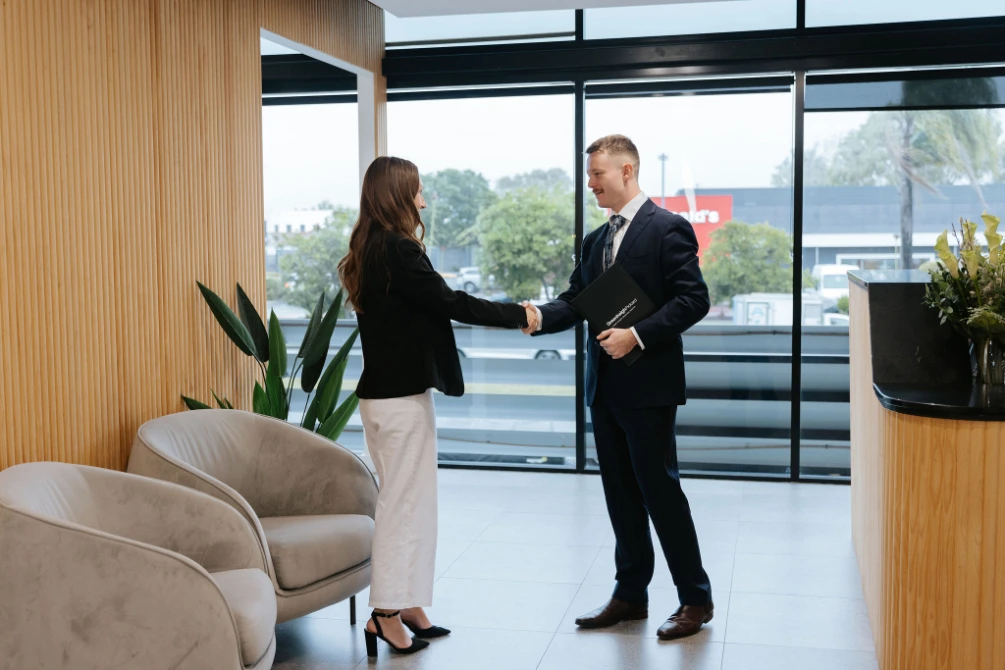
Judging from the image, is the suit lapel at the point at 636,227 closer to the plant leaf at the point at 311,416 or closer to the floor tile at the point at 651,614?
the floor tile at the point at 651,614

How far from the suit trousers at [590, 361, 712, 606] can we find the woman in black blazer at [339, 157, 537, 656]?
0.63 metres

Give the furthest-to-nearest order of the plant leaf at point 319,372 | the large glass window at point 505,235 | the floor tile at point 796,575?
1. the large glass window at point 505,235
2. the plant leaf at point 319,372
3. the floor tile at point 796,575

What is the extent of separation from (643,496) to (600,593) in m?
0.60

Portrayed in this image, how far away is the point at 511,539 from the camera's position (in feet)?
16.1

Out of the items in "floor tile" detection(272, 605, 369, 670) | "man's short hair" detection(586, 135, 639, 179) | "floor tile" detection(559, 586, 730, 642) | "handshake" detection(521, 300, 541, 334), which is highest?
"man's short hair" detection(586, 135, 639, 179)

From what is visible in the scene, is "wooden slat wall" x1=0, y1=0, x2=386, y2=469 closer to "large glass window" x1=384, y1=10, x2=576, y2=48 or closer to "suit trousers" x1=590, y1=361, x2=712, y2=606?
"large glass window" x1=384, y1=10, x2=576, y2=48

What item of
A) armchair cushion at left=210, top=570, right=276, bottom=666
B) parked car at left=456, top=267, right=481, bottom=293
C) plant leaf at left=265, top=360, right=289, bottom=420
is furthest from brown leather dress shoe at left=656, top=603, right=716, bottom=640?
parked car at left=456, top=267, right=481, bottom=293

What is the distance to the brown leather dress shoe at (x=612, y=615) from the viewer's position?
371 centimetres

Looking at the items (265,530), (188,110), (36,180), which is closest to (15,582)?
(265,530)

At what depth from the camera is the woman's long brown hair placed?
10.9 feet

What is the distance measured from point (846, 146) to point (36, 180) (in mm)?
4443

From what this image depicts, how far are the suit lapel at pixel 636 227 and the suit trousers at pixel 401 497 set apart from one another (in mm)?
900

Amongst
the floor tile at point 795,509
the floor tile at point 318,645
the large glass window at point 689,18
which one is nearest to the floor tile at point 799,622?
the floor tile at point 795,509

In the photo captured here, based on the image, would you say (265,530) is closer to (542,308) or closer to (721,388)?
(542,308)
